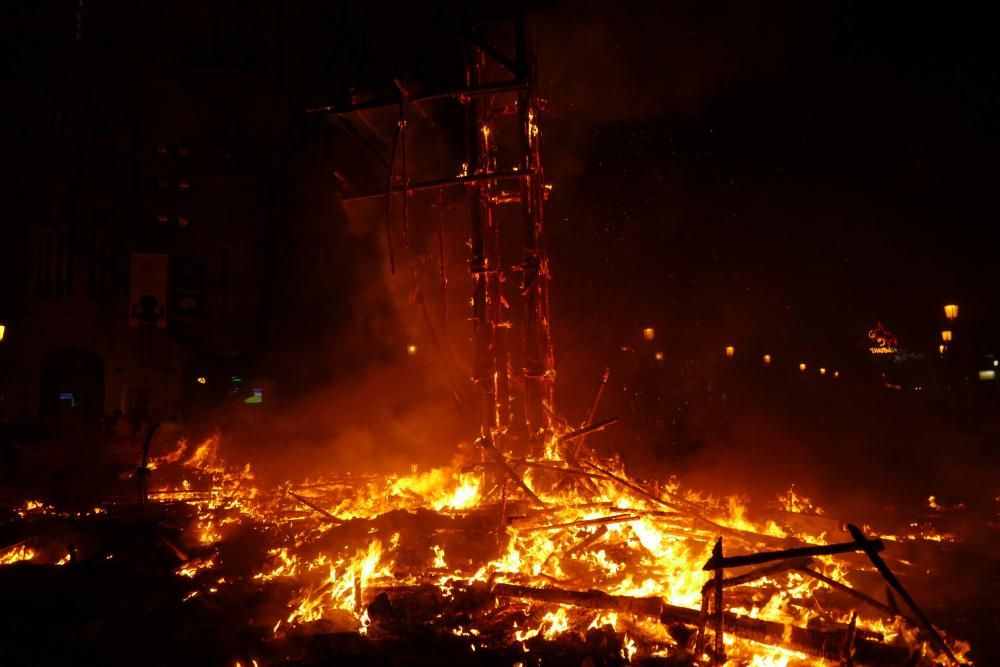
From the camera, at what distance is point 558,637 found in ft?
16.5

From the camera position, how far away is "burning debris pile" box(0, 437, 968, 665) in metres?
4.74

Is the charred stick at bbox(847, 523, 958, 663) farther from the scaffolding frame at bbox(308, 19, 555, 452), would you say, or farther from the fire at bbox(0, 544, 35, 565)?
the fire at bbox(0, 544, 35, 565)

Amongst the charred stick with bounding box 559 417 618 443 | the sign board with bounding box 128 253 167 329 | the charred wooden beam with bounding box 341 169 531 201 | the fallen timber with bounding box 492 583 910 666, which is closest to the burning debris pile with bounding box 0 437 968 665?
the fallen timber with bounding box 492 583 910 666

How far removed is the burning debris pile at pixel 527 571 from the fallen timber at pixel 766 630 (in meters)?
0.01

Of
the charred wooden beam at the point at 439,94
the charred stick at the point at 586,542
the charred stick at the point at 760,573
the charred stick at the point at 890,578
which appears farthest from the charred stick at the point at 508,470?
the charred wooden beam at the point at 439,94

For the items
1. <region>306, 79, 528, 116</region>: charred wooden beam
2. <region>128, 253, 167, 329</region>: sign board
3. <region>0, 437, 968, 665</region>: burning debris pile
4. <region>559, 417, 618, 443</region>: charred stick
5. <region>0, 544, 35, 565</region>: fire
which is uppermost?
<region>306, 79, 528, 116</region>: charred wooden beam

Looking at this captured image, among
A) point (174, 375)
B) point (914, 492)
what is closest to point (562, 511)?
point (914, 492)

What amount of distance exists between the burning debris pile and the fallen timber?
1 centimetres

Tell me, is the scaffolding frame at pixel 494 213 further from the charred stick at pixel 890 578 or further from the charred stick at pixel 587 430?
the charred stick at pixel 890 578

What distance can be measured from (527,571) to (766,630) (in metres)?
2.28

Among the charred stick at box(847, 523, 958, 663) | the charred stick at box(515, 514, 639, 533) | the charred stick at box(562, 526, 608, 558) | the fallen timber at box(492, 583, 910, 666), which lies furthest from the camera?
the charred stick at box(562, 526, 608, 558)

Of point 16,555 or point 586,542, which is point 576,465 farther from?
point 16,555

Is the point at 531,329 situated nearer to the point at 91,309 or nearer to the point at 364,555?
the point at 364,555

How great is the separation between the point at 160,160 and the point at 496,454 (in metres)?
21.8
